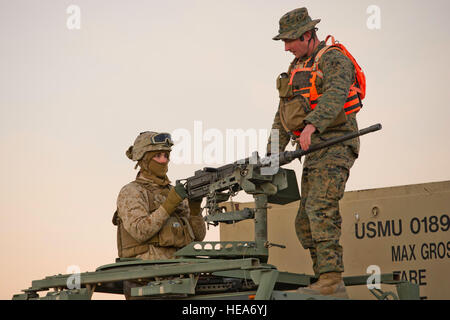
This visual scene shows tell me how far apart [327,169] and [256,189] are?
0.64 m

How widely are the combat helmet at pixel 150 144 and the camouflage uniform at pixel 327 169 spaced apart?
179 cm

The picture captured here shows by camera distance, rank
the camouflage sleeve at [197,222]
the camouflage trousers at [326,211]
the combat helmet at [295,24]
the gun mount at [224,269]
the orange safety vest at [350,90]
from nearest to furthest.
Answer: the gun mount at [224,269], the camouflage trousers at [326,211], the orange safety vest at [350,90], the combat helmet at [295,24], the camouflage sleeve at [197,222]

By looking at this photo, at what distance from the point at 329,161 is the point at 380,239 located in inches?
77.8

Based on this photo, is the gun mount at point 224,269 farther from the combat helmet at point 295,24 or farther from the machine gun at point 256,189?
the combat helmet at point 295,24

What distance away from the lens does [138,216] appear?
292 inches

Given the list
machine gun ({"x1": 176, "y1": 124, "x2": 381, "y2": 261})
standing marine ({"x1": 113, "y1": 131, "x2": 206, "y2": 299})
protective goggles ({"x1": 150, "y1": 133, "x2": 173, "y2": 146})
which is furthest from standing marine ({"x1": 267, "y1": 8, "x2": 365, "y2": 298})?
protective goggles ({"x1": 150, "y1": 133, "x2": 173, "y2": 146})

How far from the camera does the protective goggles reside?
807 centimetres

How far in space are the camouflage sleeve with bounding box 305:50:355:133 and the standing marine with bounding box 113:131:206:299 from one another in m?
1.69

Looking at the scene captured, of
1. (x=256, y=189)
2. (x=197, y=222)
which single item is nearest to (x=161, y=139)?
(x=197, y=222)

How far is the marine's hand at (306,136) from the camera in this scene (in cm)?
639

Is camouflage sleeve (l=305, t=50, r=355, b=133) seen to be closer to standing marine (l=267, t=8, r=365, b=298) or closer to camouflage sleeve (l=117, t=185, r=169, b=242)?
standing marine (l=267, t=8, r=365, b=298)

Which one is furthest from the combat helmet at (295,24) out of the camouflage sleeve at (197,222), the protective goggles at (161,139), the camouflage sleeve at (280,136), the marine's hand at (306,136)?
the camouflage sleeve at (197,222)

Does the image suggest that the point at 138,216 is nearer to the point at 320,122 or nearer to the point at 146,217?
the point at 146,217
